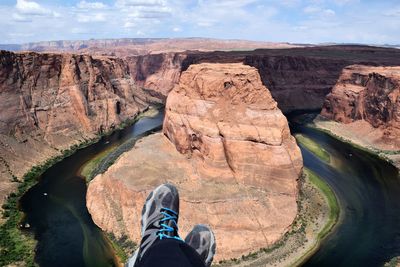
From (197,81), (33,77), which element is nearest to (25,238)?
(197,81)

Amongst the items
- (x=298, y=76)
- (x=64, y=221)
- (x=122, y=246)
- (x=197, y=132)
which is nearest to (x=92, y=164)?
(x=64, y=221)

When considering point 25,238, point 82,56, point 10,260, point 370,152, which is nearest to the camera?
point 10,260

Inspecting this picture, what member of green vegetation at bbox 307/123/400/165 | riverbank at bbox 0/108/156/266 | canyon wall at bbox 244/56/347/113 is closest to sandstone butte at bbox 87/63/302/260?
riverbank at bbox 0/108/156/266

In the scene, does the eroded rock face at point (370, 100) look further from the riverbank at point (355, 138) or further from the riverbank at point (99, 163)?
the riverbank at point (99, 163)

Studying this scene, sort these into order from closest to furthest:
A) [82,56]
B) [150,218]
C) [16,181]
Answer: [150,218], [16,181], [82,56]

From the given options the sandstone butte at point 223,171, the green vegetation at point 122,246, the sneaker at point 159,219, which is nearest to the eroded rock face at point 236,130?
the sandstone butte at point 223,171

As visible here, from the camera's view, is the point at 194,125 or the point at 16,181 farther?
the point at 16,181

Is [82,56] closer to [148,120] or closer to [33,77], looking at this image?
[33,77]
